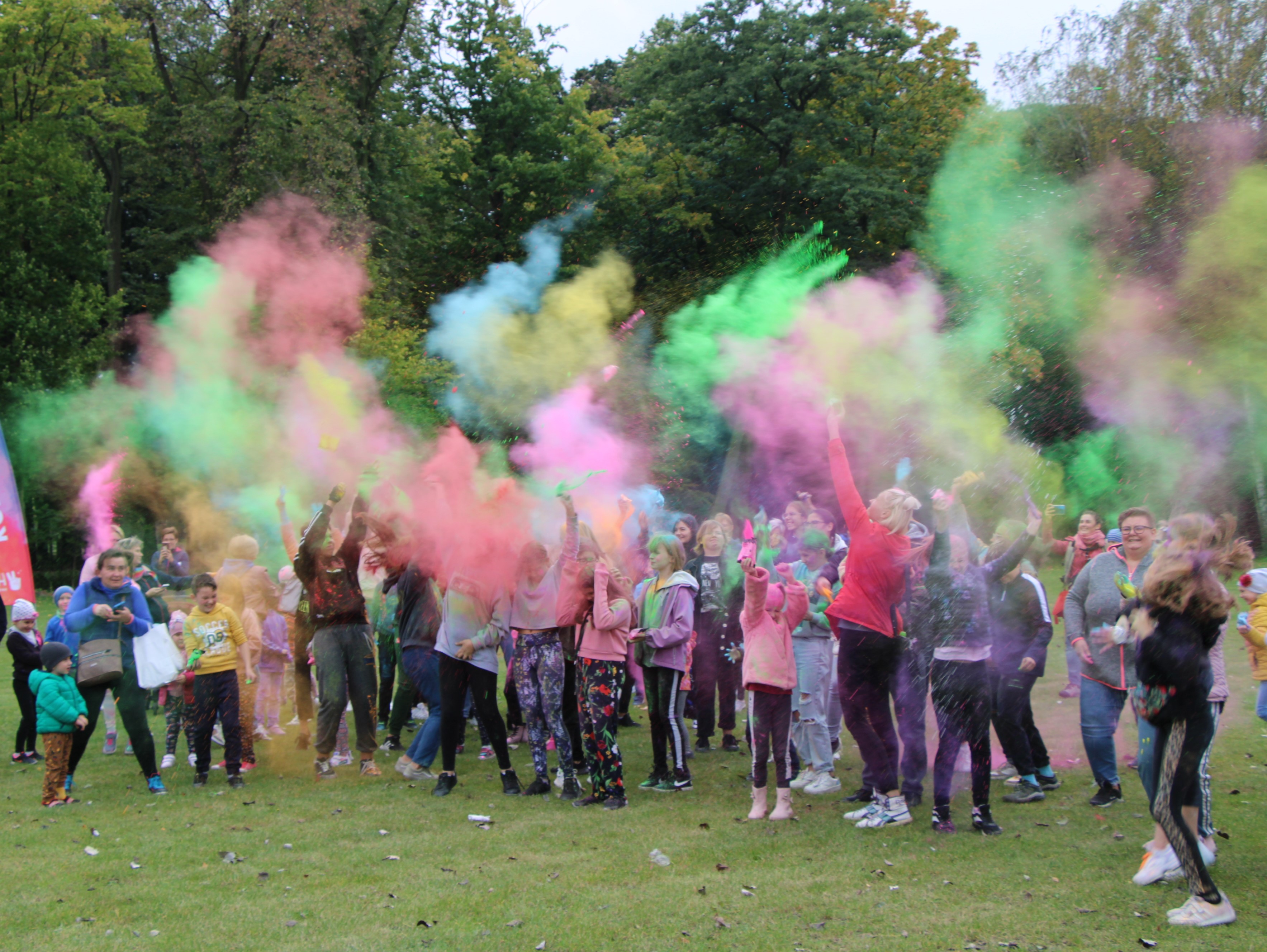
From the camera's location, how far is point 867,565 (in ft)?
21.4

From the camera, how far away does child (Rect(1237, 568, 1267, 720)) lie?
654 centimetres

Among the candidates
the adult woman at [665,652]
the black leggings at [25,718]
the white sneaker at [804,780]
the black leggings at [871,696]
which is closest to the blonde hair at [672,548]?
the adult woman at [665,652]

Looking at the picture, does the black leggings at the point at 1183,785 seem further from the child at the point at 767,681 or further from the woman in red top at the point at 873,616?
the child at the point at 767,681

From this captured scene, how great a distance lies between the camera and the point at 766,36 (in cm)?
2075

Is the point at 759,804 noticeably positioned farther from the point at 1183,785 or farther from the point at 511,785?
the point at 1183,785

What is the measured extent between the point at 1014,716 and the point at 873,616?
4.85ft

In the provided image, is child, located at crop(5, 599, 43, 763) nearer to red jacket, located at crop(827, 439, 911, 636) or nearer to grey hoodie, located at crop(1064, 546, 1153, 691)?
red jacket, located at crop(827, 439, 911, 636)

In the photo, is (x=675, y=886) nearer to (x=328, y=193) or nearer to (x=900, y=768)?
(x=900, y=768)

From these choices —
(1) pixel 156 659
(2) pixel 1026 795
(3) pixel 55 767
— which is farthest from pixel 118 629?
(2) pixel 1026 795

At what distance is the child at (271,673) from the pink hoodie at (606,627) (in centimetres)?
380

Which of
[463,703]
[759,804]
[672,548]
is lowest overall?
[759,804]

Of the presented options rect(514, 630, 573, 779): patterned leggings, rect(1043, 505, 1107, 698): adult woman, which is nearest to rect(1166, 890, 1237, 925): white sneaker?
rect(1043, 505, 1107, 698): adult woman

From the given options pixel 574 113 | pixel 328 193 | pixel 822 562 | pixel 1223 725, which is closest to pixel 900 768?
pixel 822 562

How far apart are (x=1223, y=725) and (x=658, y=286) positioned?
11495 mm
